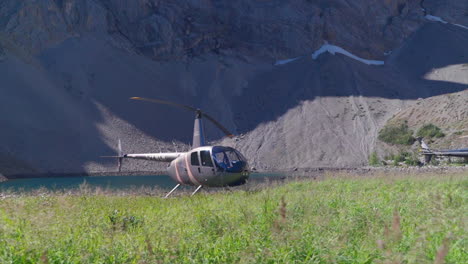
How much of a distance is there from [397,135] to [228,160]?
39975mm

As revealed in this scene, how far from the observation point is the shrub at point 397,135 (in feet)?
160

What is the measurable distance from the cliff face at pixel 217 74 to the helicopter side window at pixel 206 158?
32.8 m

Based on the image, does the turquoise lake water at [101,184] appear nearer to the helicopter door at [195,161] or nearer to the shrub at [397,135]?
the helicopter door at [195,161]

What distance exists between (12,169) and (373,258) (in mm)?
46648

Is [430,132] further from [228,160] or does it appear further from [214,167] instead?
[214,167]

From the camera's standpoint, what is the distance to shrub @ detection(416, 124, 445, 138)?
46.8 m

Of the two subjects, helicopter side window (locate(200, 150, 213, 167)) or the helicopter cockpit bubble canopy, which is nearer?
the helicopter cockpit bubble canopy

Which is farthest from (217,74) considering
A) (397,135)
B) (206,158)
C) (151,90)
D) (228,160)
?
(228,160)

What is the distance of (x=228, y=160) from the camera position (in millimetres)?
15469

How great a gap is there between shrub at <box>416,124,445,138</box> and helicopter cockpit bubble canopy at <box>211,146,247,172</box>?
3885cm

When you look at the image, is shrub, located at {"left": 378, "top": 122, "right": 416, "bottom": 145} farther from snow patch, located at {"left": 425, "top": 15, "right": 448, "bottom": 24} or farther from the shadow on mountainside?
snow patch, located at {"left": 425, "top": 15, "right": 448, "bottom": 24}

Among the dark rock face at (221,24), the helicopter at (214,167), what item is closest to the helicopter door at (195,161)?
the helicopter at (214,167)

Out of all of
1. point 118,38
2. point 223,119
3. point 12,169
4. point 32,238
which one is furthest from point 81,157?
point 32,238

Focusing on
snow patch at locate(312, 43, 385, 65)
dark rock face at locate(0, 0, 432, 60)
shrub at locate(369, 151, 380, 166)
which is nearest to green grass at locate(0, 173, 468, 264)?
shrub at locate(369, 151, 380, 166)
